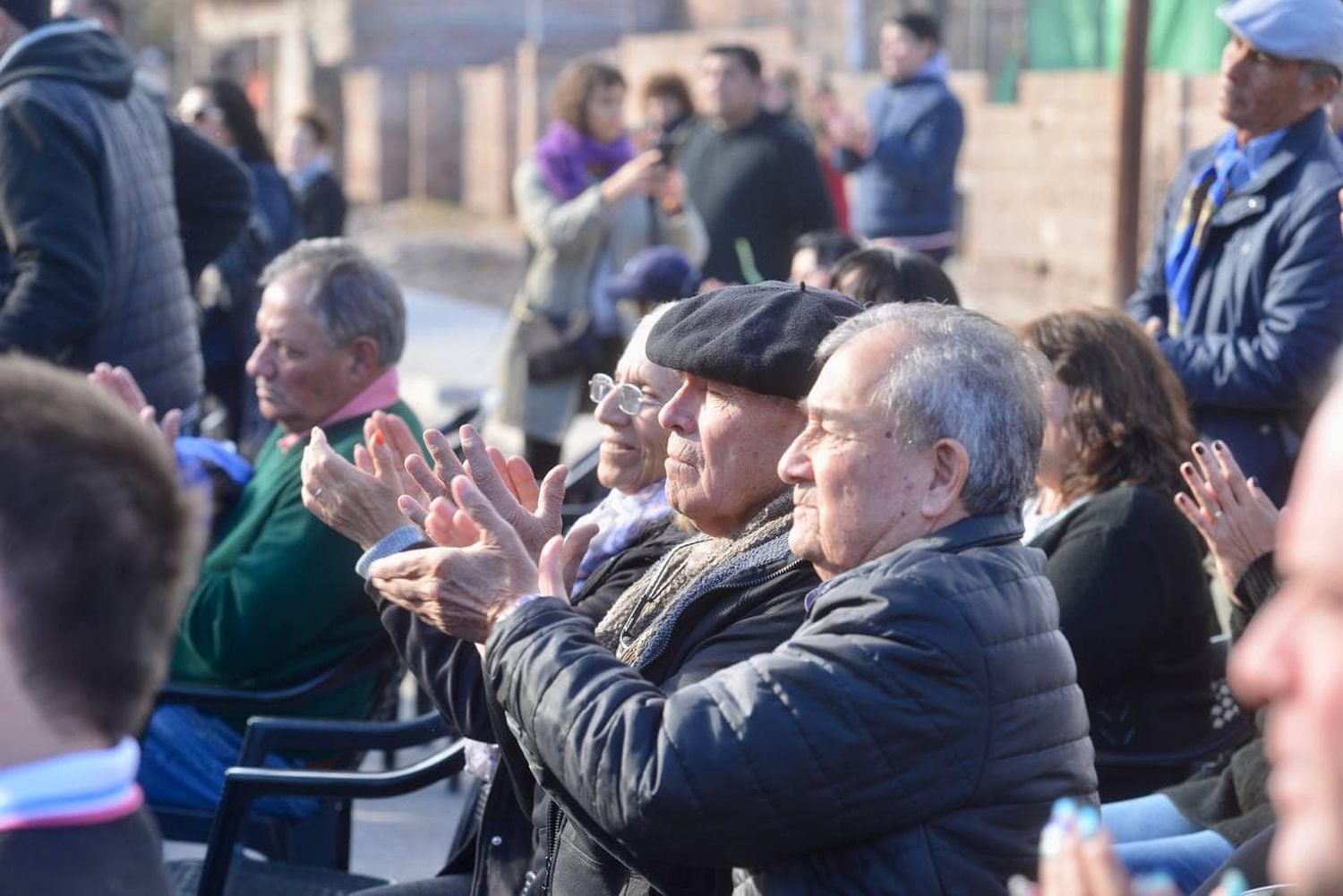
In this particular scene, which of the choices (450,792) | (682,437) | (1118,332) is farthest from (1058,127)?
(682,437)

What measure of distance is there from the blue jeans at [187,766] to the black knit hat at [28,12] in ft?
6.46

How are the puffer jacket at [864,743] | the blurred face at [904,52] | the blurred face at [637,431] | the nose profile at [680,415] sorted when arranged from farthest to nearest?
the blurred face at [904,52] < the blurred face at [637,431] < the nose profile at [680,415] < the puffer jacket at [864,743]

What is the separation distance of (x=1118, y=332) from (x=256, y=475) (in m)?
1.87

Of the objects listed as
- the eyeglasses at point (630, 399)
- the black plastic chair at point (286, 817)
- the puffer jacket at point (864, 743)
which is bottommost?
the black plastic chair at point (286, 817)

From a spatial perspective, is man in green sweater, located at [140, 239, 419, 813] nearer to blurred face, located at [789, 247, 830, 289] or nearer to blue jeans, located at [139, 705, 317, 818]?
blue jeans, located at [139, 705, 317, 818]

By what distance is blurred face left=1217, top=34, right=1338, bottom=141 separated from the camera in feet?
14.2

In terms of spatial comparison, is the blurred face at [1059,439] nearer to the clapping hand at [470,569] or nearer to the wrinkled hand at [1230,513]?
the wrinkled hand at [1230,513]

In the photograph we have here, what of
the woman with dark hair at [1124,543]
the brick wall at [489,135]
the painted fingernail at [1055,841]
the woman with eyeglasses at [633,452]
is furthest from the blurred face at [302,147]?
the brick wall at [489,135]

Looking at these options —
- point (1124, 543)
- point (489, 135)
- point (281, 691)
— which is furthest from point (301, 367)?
point (489, 135)

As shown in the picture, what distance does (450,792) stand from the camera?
216 inches

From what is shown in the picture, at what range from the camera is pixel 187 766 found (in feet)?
12.5

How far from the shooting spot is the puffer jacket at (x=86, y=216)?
451cm

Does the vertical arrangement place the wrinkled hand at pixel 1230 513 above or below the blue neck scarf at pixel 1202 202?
below

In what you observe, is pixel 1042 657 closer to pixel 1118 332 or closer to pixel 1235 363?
pixel 1118 332
